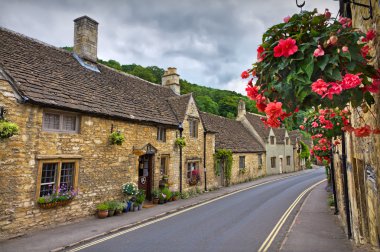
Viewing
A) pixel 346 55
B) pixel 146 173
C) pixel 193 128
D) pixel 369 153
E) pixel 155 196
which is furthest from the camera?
pixel 193 128

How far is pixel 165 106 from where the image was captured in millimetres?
19656

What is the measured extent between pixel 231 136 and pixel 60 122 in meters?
21.7

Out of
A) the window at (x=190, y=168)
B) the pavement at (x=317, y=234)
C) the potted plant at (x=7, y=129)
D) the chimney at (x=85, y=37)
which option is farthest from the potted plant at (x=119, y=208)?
the chimney at (x=85, y=37)

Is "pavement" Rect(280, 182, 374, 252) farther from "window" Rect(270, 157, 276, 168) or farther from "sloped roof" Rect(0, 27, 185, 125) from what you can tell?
"window" Rect(270, 157, 276, 168)

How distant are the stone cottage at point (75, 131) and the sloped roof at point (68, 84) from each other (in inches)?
2.5

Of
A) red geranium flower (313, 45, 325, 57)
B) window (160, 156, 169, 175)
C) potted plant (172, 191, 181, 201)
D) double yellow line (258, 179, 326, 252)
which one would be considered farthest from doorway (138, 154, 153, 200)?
red geranium flower (313, 45, 325, 57)

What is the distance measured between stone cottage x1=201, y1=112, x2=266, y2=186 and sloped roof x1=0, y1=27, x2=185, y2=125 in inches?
331

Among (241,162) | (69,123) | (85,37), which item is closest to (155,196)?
(69,123)

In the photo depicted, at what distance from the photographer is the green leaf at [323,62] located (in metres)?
2.34

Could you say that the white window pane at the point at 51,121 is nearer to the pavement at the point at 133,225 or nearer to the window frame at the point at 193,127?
the pavement at the point at 133,225

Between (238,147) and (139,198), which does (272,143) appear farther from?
(139,198)

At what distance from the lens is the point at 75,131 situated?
1170 centimetres

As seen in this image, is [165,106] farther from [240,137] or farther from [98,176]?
[240,137]

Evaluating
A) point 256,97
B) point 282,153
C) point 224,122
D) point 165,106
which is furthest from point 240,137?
point 256,97
